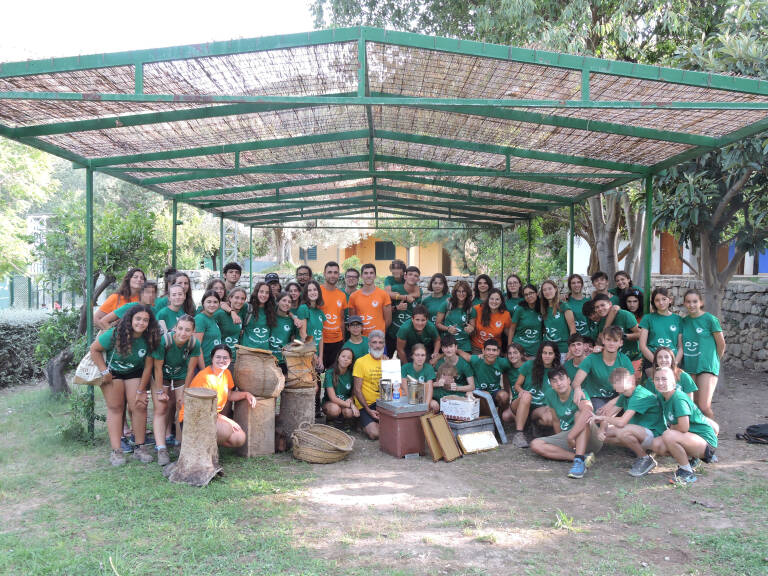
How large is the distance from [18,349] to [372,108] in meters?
6.90

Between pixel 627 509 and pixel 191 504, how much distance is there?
3219 millimetres

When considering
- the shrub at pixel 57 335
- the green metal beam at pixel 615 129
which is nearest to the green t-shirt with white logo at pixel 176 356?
the shrub at pixel 57 335

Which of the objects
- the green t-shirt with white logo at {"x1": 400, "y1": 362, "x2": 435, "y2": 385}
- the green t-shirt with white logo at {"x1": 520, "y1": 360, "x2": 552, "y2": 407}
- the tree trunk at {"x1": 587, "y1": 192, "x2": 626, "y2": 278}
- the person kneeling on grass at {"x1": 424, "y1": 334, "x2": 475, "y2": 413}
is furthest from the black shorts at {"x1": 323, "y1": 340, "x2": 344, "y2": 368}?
the tree trunk at {"x1": 587, "y1": 192, "x2": 626, "y2": 278}

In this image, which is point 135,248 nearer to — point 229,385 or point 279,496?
point 229,385

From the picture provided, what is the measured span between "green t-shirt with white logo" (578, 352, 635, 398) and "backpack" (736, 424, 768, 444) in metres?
1.51

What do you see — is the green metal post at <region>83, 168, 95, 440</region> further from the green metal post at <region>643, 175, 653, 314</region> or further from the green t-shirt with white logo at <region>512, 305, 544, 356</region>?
the green metal post at <region>643, 175, 653, 314</region>

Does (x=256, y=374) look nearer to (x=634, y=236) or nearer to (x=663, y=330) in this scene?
(x=663, y=330)

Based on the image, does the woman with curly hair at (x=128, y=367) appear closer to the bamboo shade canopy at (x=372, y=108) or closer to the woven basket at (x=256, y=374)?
the woven basket at (x=256, y=374)

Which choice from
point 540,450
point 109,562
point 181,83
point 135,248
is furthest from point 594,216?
point 109,562

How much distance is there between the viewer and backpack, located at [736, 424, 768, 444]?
20.9 feet

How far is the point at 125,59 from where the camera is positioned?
4.36m

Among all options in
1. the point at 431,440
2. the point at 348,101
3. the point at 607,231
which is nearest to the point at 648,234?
the point at 431,440

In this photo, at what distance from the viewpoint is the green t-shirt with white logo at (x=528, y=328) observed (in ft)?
23.3

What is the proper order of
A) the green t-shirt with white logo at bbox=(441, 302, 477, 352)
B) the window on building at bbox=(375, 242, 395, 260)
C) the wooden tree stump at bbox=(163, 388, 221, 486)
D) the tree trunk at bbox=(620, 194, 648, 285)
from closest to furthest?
1. the wooden tree stump at bbox=(163, 388, 221, 486)
2. the green t-shirt with white logo at bbox=(441, 302, 477, 352)
3. the tree trunk at bbox=(620, 194, 648, 285)
4. the window on building at bbox=(375, 242, 395, 260)
